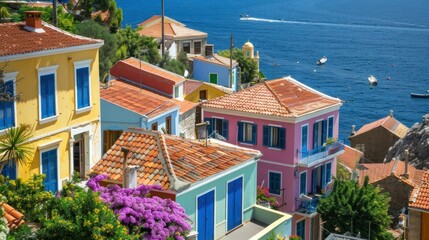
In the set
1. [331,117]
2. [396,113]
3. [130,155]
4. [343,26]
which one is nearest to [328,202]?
[331,117]

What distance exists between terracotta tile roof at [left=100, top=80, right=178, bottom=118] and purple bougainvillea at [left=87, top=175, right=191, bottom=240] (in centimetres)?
1334

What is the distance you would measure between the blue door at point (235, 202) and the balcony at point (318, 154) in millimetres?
11744

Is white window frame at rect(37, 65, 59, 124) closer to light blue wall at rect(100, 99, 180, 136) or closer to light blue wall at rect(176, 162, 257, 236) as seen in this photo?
light blue wall at rect(176, 162, 257, 236)

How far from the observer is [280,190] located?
3247 cm

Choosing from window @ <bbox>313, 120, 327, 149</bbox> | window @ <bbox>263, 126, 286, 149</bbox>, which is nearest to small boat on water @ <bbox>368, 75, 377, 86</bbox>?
window @ <bbox>313, 120, 327, 149</bbox>

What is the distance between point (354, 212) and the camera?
101 ft

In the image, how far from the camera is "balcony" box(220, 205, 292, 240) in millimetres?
20047

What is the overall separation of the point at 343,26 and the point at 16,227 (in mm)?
186884

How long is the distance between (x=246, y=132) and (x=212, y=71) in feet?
91.5

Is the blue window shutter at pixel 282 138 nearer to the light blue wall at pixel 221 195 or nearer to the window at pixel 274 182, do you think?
the window at pixel 274 182

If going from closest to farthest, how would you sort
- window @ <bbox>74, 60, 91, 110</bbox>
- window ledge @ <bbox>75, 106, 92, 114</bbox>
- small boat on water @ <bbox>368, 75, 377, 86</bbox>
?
window @ <bbox>74, 60, 91, 110</bbox> → window ledge @ <bbox>75, 106, 92, 114</bbox> → small boat on water @ <bbox>368, 75, 377, 86</bbox>

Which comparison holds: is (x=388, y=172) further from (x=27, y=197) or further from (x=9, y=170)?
(x=27, y=197)

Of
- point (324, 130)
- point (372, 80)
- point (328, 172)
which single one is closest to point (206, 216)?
point (324, 130)

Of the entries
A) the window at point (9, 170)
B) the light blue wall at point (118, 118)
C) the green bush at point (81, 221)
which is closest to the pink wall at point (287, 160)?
the light blue wall at point (118, 118)
